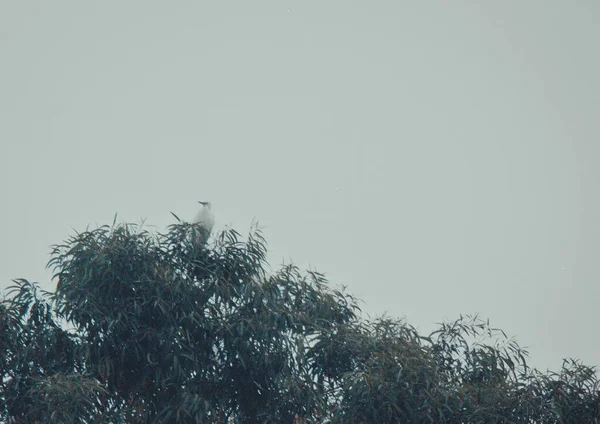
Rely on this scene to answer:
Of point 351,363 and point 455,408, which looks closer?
point 455,408

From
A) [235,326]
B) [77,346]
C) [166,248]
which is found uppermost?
[166,248]

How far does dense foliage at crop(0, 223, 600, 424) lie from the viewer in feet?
28.6

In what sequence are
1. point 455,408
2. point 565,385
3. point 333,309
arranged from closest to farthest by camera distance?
point 455,408
point 565,385
point 333,309

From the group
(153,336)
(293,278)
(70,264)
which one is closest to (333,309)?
(293,278)

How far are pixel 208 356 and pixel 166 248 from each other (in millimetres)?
1161

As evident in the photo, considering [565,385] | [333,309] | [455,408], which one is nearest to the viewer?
[455,408]

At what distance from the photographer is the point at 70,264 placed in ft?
30.2

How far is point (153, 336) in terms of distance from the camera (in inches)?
348

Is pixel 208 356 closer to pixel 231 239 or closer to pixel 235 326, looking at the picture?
pixel 235 326

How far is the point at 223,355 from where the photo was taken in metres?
9.25

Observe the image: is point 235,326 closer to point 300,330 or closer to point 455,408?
point 300,330

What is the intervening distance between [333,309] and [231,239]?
52.6 inches

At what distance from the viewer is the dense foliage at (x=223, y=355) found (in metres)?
8.70

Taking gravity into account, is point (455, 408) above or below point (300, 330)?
below
